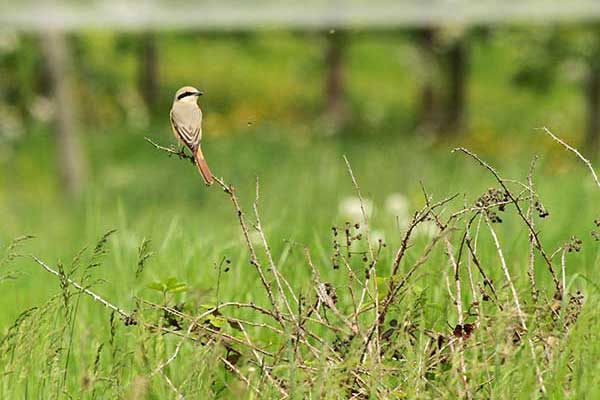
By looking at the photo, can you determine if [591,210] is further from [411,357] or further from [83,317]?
[411,357]

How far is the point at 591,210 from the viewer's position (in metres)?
5.32

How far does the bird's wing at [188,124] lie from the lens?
2.03 meters

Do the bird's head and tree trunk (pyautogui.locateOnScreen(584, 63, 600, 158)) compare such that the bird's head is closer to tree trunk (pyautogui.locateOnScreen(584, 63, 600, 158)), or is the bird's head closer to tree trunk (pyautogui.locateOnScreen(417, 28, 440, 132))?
tree trunk (pyautogui.locateOnScreen(584, 63, 600, 158))

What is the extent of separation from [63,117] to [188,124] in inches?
497

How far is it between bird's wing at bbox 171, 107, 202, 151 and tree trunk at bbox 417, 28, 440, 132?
17587mm

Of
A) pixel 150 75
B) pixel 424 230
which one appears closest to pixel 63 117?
pixel 424 230

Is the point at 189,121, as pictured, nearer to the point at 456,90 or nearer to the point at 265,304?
the point at 265,304

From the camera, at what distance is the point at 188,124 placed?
204 cm

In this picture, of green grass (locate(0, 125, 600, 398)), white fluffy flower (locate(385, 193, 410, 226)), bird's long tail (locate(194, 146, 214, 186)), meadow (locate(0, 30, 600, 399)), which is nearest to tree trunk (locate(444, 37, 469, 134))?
green grass (locate(0, 125, 600, 398))

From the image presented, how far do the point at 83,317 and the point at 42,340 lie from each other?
995 millimetres

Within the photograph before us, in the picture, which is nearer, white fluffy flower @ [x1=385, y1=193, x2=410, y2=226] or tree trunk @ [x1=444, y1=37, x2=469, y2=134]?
white fluffy flower @ [x1=385, y1=193, x2=410, y2=226]

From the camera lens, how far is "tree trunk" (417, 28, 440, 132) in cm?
1952

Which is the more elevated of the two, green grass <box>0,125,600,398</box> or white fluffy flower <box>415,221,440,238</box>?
white fluffy flower <box>415,221,440,238</box>

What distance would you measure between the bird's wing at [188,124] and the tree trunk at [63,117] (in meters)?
12.1
